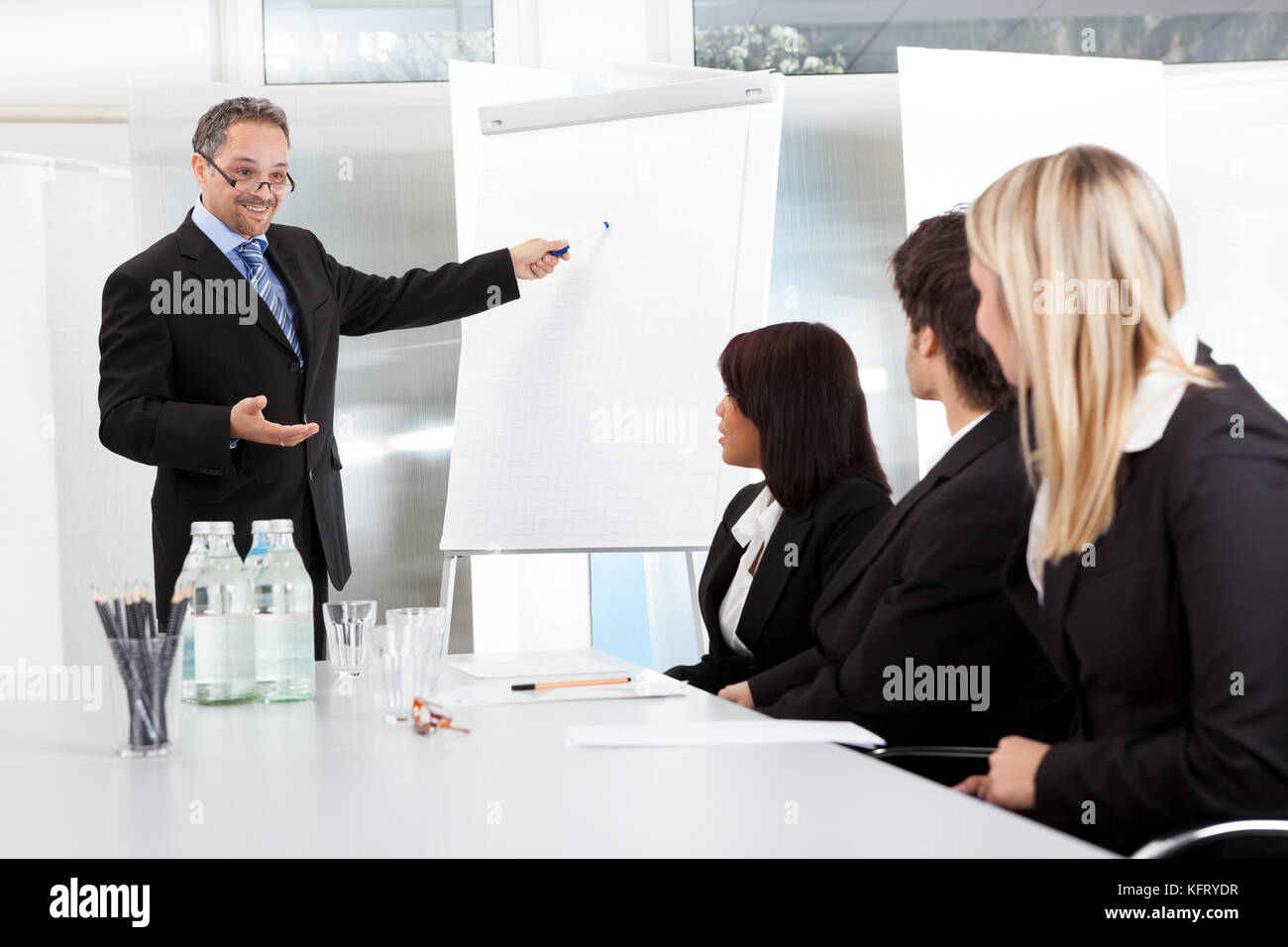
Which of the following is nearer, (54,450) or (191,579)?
(191,579)

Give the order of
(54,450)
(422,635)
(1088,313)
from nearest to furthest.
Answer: (1088,313), (422,635), (54,450)

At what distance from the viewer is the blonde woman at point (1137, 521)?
1087mm

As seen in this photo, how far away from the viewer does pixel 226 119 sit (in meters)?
2.55

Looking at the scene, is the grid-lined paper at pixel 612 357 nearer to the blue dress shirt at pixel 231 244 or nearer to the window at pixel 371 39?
the blue dress shirt at pixel 231 244

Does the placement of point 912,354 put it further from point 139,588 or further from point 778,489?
point 139,588

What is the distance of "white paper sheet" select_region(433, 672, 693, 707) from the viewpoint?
1586 mm

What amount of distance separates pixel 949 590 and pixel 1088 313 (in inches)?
19.8

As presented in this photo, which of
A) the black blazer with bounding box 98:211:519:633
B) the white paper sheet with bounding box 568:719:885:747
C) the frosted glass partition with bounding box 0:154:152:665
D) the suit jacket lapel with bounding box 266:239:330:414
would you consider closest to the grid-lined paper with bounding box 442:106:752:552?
the black blazer with bounding box 98:211:519:633

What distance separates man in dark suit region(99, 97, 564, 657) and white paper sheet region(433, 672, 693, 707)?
36.1 inches

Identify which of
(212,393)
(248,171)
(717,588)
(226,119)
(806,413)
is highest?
(226,119)

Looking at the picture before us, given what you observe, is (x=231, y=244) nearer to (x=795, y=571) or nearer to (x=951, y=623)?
(x=795, y=571)

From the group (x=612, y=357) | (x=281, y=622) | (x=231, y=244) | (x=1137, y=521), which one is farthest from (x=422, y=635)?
(x=612, y=357)

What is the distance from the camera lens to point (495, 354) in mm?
3283

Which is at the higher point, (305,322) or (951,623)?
(305,322)
